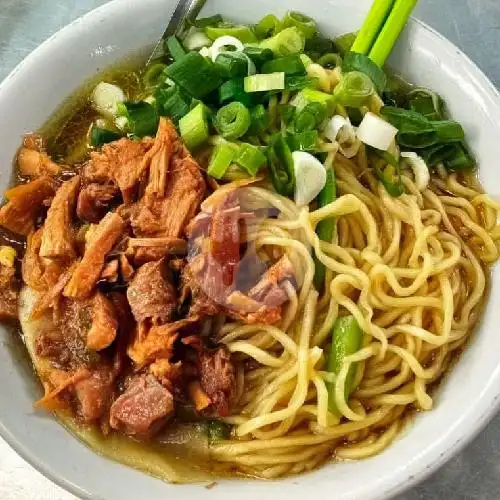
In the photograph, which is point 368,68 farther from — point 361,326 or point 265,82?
point 361,326

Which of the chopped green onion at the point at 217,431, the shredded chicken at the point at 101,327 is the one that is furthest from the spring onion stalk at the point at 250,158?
the chopped green onion at the point at 217,431

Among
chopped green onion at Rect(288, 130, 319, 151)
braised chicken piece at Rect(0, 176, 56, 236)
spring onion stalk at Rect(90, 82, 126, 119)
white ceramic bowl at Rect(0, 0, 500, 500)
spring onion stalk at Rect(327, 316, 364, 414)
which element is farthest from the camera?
spring onion stalk at Rect(90, 82, 126, 119)

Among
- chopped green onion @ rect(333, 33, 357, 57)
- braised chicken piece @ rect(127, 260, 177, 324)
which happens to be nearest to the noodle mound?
braised chicken piece @ rect(127, 260, 177, 324)

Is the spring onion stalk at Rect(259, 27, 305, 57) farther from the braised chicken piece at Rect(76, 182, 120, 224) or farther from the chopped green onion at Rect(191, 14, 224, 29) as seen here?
the braised chicken piece at Rect(76, 182, 120, 224)

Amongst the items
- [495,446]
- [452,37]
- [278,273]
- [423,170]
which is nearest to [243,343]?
[278,273]

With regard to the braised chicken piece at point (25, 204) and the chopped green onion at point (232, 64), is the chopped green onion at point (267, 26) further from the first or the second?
the braised chicken piece at point (25, 204)

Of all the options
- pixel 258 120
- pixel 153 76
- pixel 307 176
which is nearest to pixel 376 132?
pixel 307 176
